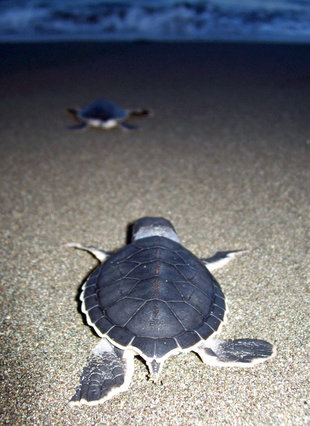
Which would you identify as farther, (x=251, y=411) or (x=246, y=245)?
(x=246, y=245)

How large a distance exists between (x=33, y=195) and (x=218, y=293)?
6.35ft

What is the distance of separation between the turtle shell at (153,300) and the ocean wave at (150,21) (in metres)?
7.14

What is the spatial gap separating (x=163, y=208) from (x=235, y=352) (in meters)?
1.52

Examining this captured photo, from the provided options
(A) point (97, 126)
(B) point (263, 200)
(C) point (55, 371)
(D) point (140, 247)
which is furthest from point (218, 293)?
(A) point (97, 126)

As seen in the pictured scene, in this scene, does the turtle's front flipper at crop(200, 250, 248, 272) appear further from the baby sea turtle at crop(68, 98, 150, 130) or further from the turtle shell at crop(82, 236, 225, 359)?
the baby sea turtle at crop(68, 98, 150, 130)

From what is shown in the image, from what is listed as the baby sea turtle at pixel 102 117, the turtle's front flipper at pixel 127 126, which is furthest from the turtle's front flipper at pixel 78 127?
the turtle's front flipper at pixel 127 126

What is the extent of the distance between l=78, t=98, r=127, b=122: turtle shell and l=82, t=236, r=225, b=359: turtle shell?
266cm

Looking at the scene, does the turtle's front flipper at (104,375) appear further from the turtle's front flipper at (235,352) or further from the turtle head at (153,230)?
the turtle head at (153,230)

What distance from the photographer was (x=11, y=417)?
161cm

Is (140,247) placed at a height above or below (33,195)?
above

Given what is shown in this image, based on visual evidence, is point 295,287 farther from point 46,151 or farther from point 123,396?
point 46,151

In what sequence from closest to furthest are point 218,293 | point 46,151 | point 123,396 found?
point 123,396 < point 218,293 < point 46,151

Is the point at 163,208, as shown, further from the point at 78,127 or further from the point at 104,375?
the point at 78,127

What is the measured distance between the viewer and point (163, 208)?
124 inches
